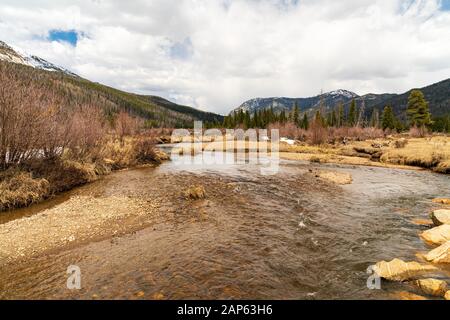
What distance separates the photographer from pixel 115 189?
1688cm

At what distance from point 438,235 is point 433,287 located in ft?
13.7

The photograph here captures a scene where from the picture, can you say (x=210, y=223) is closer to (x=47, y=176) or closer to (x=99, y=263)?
(x=99, y=263)

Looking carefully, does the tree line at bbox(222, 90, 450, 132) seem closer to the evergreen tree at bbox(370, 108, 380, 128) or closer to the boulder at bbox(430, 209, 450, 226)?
the evergreen tree at bbox(370, 108, 380, 128)

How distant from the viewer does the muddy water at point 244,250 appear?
686 centimetres

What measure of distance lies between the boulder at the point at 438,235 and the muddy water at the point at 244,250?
0.42 meters

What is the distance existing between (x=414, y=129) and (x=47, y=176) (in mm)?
67126

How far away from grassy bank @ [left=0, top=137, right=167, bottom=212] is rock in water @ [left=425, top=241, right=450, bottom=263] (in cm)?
1644

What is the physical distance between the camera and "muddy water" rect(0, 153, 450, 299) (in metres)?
6.86

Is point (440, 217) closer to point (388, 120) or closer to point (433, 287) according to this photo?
point (433, 287)

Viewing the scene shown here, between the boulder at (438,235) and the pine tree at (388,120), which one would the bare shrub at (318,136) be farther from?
the boulder at (438,235)

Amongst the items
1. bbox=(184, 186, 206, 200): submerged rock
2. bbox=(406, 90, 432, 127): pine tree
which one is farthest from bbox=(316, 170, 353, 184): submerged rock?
bbox=(406, 90, 432, 127): pine tree

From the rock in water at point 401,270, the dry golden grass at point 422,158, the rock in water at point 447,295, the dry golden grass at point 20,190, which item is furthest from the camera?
the dry golden grass at point 422,158

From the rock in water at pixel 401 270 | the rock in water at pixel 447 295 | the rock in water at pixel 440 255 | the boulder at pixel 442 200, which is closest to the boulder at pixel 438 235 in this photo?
the rock in water at pixel 440 255
